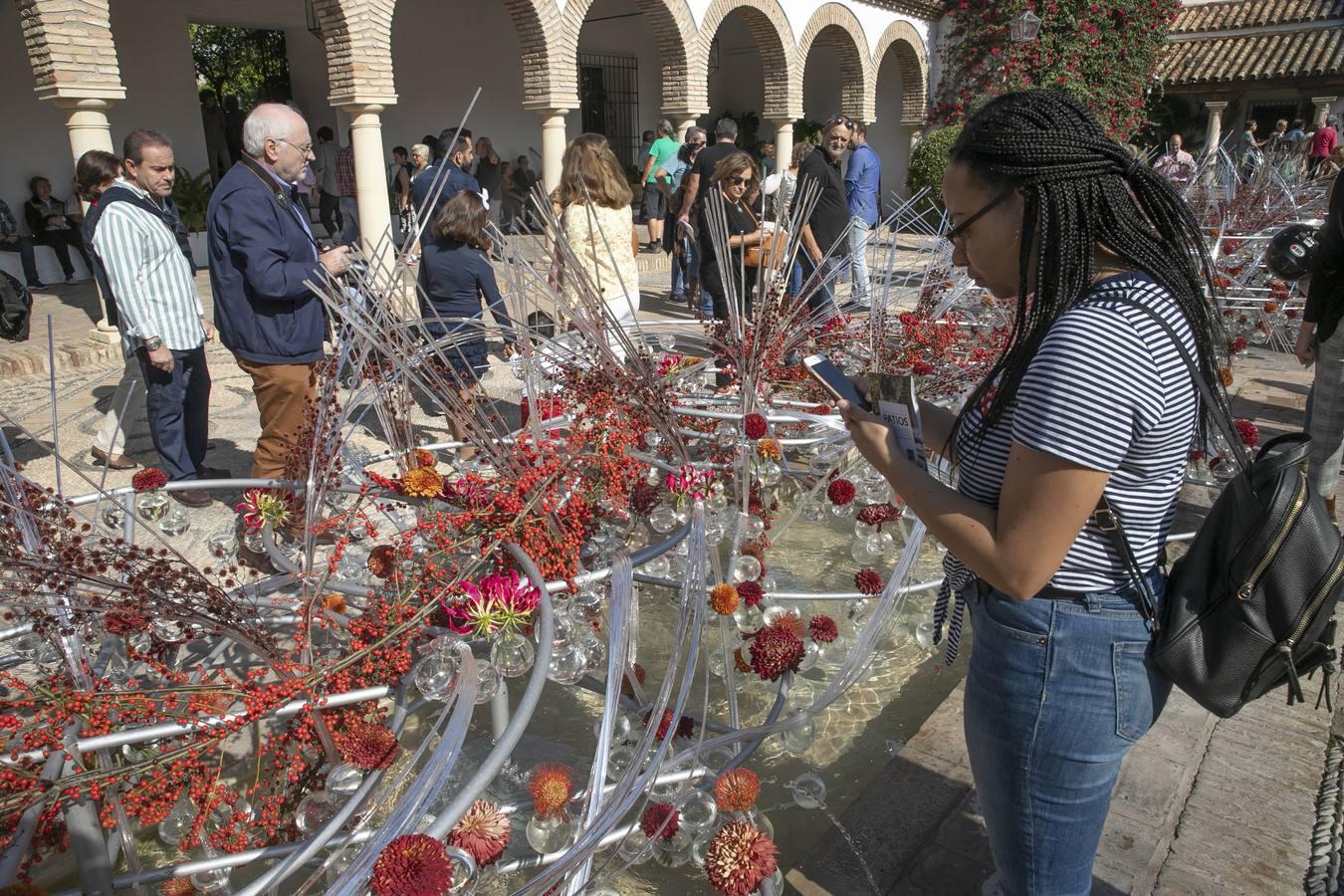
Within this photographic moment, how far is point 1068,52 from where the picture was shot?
53.6ft

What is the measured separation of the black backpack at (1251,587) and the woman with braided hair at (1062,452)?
0.04 meters

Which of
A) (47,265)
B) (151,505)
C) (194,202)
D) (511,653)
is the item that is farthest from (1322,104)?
(151,505)

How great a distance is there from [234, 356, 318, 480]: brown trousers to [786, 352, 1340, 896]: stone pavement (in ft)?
8.47

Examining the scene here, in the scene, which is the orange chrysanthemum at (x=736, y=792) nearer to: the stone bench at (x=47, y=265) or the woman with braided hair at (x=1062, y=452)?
the woman with braided hair at (x=1062, y=452)

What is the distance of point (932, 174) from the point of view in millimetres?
15211

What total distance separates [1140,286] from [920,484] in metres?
0.39

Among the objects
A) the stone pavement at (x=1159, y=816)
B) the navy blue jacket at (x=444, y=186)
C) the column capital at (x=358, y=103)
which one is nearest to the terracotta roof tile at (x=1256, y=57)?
the column capital at (x=358, y=103)

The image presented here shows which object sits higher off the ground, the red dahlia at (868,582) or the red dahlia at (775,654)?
A: the red dahlia at (775,654)

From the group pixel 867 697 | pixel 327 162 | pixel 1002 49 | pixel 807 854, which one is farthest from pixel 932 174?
pixel 807 854

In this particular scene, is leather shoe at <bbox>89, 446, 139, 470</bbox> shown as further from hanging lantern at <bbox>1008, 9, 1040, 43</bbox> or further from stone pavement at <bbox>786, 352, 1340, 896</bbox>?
hanging lantern at <bbox>1008, 9, 1040, 43</bbox>

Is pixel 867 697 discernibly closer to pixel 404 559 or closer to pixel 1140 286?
pixel 404 559

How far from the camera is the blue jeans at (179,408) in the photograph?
4.10 metres

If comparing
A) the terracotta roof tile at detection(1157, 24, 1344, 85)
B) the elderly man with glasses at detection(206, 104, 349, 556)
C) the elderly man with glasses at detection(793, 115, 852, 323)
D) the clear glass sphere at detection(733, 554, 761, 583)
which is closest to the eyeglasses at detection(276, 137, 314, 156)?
the elderly man with glasses at detection(206, 104, 349, 556)

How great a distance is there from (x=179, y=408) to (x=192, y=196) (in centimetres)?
837
